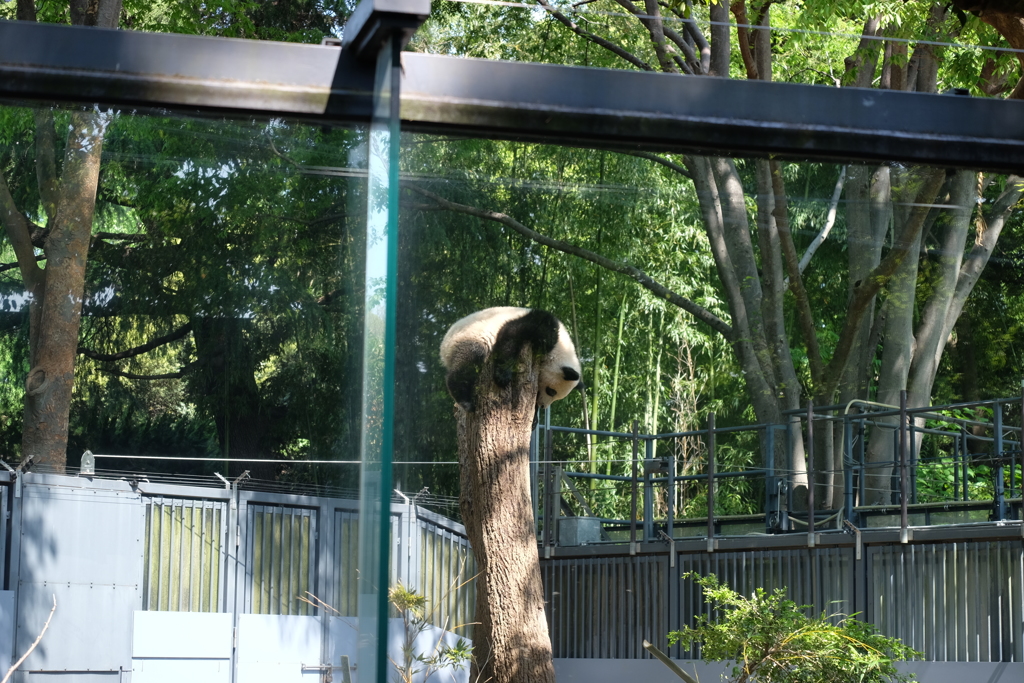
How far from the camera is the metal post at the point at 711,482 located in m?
1.53

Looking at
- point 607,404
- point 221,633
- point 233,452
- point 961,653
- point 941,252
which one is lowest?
point 961,653

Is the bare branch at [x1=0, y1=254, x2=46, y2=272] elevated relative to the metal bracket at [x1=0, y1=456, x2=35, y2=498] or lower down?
elevated

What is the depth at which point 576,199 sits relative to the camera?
113cm

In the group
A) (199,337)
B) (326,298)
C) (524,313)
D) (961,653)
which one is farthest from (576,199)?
(961,653)

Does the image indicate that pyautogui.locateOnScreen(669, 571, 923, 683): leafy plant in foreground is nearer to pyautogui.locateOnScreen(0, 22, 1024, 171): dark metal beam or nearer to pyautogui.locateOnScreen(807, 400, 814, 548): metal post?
pyautogui.locateOnScreen(807, 400, 814, 548): metal post

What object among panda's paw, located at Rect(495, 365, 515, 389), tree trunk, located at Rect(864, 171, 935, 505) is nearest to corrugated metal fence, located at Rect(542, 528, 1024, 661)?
tree trunk, located at Rect(864, 171, 935, 505)

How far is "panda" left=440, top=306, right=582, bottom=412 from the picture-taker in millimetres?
1130

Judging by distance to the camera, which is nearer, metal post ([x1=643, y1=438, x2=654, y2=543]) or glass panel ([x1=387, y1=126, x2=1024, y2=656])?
glass panel ([x1=387, y1=126, x2=1024, y2=656])

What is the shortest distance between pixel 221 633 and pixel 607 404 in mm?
810

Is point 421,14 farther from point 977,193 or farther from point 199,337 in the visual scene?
point 977,193

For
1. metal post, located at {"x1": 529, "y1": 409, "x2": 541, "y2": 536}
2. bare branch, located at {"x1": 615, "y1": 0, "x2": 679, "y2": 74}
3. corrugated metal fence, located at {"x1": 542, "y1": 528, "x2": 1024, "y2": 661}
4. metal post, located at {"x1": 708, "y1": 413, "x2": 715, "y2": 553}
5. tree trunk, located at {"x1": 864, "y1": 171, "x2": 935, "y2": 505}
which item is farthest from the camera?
bare branch, located at {"x1": 615, "y1": 0, "x2": 679, "y2": 74}

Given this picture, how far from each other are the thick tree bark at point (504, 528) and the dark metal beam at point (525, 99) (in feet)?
1.13

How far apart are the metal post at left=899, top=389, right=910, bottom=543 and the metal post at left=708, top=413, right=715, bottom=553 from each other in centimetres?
27

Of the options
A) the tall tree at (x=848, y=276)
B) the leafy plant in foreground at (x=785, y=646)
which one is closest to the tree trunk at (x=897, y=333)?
the tall tree at (x=848, y=276)
